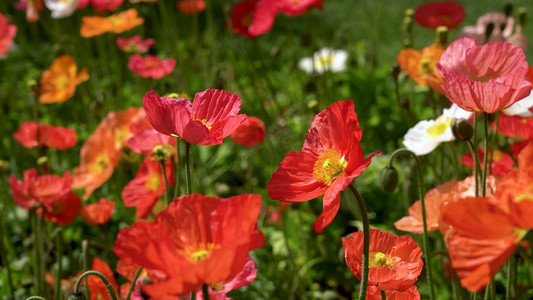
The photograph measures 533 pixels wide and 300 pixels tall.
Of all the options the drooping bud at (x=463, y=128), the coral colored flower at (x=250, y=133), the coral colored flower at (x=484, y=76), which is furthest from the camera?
the coral colored flower at (x=250, y=133)

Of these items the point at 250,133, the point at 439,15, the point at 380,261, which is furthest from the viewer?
the point at 439,15

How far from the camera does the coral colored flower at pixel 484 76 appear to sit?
88 cm

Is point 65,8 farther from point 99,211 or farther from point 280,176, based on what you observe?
point 280,176

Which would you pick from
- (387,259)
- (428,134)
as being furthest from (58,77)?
(387,259)

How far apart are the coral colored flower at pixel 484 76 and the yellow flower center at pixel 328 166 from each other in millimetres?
169

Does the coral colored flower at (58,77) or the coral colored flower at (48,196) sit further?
the coral colored flower at (58,77)

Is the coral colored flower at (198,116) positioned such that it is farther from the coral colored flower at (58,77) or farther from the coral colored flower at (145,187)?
the coral colored flower at (58,77)

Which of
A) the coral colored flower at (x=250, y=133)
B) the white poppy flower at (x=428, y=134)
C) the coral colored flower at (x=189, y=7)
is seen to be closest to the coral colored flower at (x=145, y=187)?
the coral colored flower at (x=250, y=133)

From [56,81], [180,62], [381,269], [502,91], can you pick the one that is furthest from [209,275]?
[180,62]

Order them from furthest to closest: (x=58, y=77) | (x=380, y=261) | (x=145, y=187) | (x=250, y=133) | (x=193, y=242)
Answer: (x=58, y=77), (x=250, y=133), (x=145, y=187), (x=380, y=261), (x=193, y=242)

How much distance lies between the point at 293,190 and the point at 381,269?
0.16m

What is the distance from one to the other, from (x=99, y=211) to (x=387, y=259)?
0.87 meters

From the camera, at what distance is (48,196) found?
1565mm

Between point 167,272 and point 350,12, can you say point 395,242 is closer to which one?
point 167,272
